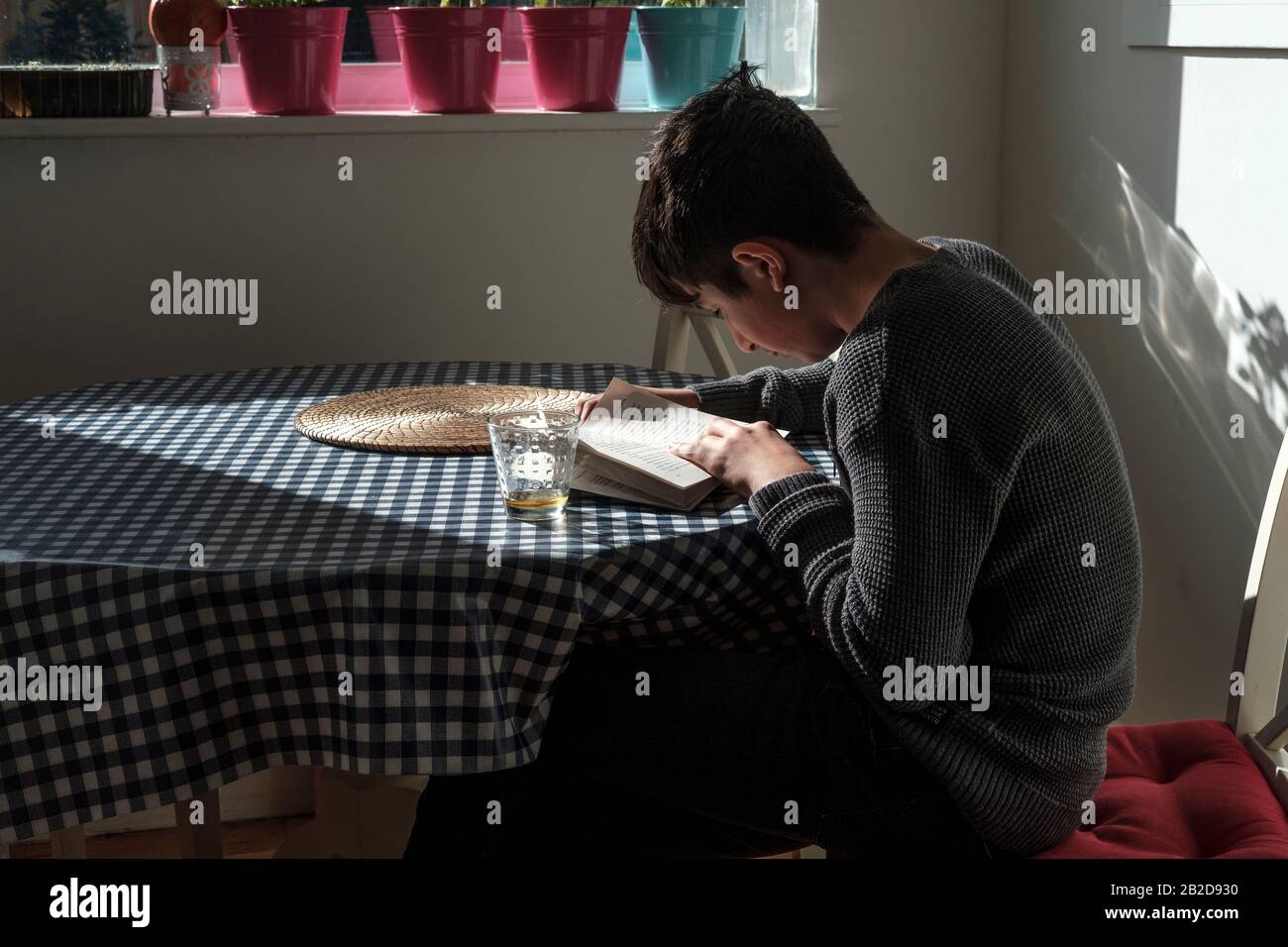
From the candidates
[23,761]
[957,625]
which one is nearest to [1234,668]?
[957,625]

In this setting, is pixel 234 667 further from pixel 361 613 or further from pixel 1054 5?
pixel 1054 5

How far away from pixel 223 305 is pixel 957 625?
5.86ft

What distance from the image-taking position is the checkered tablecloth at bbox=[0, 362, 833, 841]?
1.14 meters

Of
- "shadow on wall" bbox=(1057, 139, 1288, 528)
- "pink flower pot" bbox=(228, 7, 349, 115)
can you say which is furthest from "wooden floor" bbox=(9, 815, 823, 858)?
"shadow on wall" bbox=(1057, 139, 1288, 528)

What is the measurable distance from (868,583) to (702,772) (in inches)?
9.7

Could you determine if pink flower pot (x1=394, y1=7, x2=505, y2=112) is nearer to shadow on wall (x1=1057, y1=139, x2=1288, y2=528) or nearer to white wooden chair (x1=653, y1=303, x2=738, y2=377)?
white wooden chair (x1=653, y1=303, x2=738, y2=377)

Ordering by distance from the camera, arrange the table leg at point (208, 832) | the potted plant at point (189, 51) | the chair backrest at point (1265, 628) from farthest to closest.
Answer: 1. the potted plant at point (189, 51)
2. the table leg at point (208, 832)
3. the chair backrest at point (1265, 628)

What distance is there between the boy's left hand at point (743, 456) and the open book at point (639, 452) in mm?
15

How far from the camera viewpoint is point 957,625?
1.11 m

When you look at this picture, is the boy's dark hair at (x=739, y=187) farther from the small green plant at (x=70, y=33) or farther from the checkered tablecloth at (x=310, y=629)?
the small green plant at (x=70, y=33)

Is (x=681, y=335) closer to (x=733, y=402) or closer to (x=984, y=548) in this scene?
(x=733, y=402)

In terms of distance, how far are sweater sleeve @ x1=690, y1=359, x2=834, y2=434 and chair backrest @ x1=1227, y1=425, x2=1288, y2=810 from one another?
0.52 metres

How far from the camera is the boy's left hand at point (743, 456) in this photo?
1337 millimetres

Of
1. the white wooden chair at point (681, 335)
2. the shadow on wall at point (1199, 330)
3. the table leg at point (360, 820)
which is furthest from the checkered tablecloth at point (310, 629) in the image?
the white wooden chair at point (681, 335)
